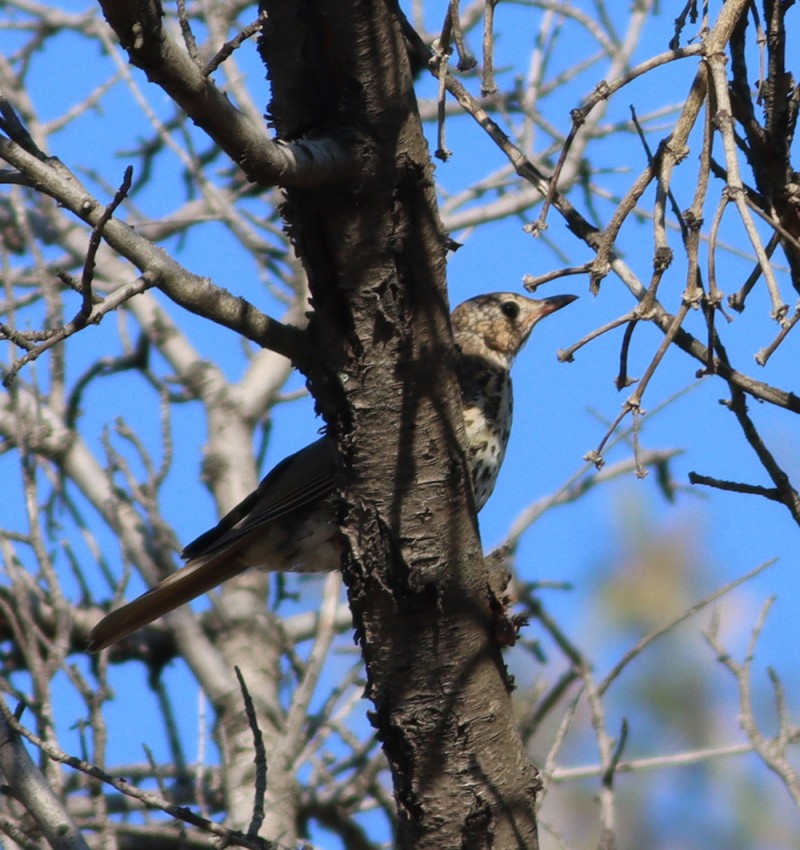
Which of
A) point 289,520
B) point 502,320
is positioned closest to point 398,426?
point 289,520

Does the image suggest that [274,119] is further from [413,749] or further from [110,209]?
[413,749]

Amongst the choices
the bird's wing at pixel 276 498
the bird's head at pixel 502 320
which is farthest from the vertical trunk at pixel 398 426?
the bird's head at pixel 502 320

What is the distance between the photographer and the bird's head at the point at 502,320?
5105 mm

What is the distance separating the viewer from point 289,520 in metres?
4.53

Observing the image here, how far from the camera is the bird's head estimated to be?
5.11 meters

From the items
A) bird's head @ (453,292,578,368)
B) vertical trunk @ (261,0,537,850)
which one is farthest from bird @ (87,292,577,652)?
vertical trunk @ (261,0,537,850)

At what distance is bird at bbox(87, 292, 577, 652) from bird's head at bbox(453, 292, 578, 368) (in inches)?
8.4

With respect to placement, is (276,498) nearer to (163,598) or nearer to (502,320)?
(163,598)

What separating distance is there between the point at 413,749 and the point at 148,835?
2.16m

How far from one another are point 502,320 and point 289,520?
1241 millimetres

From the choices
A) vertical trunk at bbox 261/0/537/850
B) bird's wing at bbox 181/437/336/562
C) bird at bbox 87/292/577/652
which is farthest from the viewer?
bird's wing at bbox 181/437/336/562

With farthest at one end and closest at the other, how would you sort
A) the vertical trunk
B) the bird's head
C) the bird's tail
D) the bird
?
the bird's head
the bird
the bird's tail
the vertical trunk

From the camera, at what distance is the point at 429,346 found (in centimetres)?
234

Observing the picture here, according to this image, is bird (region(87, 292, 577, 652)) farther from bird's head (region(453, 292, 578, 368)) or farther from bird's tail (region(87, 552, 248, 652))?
bird's head (region(453, 292, 578, 368))
